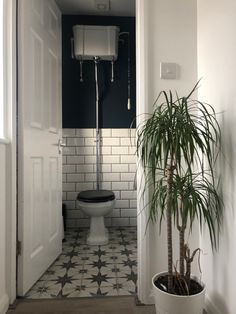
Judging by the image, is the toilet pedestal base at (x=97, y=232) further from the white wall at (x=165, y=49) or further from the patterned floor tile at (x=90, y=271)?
the white wall at (x=165, y=49)

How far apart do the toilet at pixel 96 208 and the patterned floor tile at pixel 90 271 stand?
0.26 ft

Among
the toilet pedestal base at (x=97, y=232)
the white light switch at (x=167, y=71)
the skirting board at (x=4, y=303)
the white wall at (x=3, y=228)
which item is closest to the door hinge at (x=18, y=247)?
the white wall at (x=3, y=228)

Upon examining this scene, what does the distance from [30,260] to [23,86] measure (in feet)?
3.62

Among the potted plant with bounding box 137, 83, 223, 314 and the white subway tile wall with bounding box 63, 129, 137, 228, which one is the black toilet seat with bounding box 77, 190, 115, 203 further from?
the potted plant with bounding box 137, 83, 223, 314

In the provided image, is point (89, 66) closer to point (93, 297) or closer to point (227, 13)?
point (227, 13)

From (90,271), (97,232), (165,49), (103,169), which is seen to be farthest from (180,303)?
(103,169)

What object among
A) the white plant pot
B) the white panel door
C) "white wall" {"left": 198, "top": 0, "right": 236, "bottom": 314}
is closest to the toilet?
the white panel door

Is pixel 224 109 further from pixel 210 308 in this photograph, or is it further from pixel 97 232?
pixel 97 232

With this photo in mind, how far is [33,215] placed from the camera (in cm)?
179

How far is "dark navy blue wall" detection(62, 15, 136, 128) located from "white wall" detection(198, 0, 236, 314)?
156cm

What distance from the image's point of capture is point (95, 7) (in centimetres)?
277

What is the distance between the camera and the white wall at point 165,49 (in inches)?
62.7

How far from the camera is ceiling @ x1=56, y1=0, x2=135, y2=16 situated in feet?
8.72

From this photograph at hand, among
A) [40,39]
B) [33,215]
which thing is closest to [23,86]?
[40,39]
